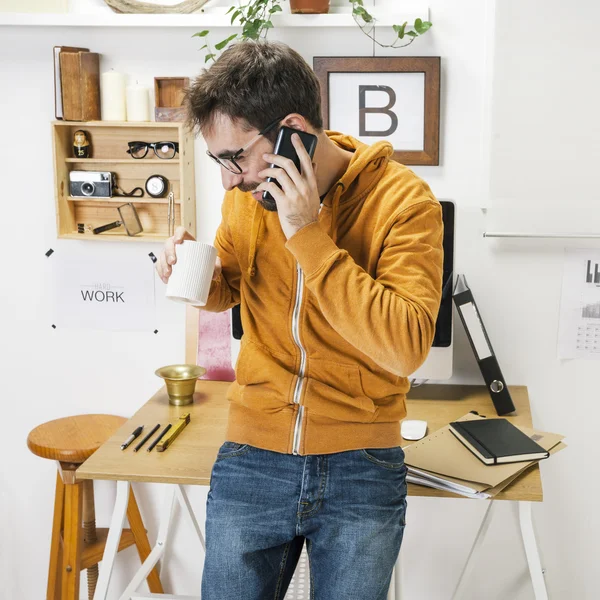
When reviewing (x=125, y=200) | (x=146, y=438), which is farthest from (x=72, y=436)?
(x=125, y=200)

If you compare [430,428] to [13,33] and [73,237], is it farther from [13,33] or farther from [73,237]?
[13,33]

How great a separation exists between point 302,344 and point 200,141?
965mm

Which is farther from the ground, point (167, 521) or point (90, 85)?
point (90, 85)

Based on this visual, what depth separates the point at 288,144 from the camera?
1.23 metres

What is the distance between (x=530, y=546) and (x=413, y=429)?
34 centimetres

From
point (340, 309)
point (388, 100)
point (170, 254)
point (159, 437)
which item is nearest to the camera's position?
point (340, 309)

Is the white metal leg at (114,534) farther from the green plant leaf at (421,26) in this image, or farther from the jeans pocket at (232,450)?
the green plant leaf at (421,26)

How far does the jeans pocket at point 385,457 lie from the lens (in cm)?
138

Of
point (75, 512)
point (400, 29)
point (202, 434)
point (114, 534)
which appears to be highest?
Result: point (400, 29)

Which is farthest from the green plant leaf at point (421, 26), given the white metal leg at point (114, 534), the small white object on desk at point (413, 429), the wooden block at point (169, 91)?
the white metal leg at point (114, 534)

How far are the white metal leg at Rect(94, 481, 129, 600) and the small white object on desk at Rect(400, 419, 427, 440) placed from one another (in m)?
0.60

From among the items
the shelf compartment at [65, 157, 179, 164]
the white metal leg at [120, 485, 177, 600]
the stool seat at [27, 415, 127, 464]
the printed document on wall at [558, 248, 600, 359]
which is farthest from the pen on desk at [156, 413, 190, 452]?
the printed document on wall at [558, 248, 600, 359]

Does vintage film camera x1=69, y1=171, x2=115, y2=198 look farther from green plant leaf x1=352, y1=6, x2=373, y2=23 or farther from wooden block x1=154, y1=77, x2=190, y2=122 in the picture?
green plant leaf x1=352, y1=6, x2=373, y2=23

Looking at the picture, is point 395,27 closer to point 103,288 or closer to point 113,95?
point 113,95
